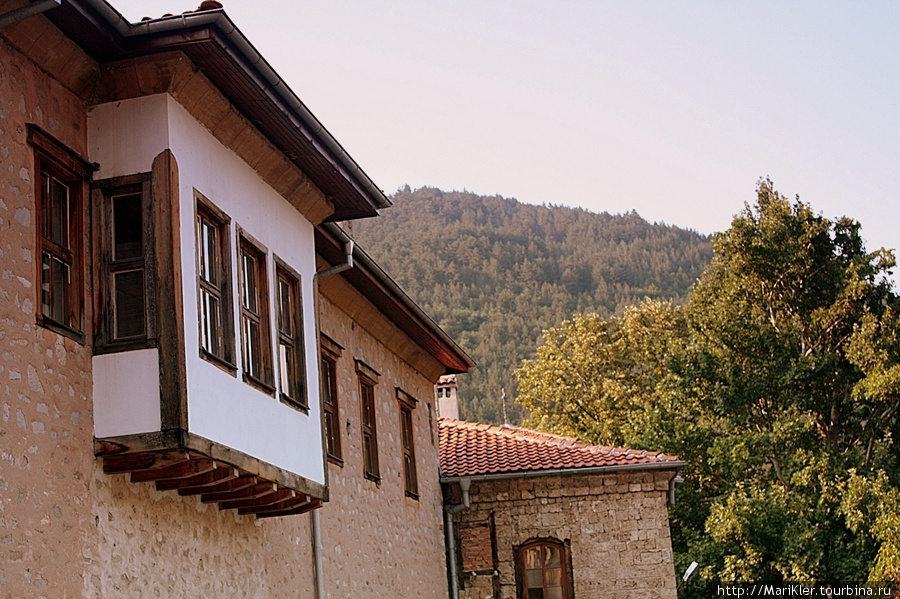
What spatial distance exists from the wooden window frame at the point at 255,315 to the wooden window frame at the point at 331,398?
3788 mm

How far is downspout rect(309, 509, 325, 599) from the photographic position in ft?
45.8

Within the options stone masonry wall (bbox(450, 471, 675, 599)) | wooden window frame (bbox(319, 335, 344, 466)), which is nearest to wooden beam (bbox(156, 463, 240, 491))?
wooden window frame (bbox(319, 335, 344, 466))

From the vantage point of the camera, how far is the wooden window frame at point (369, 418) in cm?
1683

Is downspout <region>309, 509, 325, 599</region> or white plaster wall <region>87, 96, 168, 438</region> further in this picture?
downspout <region>309, 509, 325, 599</region>

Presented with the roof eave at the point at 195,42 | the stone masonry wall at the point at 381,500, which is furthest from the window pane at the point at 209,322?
the stone masonry wall at the point at 381,500

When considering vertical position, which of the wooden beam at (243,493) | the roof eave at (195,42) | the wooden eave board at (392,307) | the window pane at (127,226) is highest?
the roof eave at (195,42)

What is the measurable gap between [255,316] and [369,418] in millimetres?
6196

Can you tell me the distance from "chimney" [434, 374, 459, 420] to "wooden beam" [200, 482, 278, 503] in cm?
1706

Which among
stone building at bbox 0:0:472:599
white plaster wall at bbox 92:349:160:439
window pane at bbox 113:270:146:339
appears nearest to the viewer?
stone building at bbox 0:0:472:599

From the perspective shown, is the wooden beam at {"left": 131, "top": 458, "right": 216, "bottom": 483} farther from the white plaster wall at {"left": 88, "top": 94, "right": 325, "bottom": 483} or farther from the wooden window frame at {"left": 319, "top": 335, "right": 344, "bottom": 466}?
the wooden window frame at {"left": 319, "top": 335, "right": 344, "bottom": 466}

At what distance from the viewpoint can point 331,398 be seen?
15688 mm

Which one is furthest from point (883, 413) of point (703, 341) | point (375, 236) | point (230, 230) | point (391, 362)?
point (375, 236)

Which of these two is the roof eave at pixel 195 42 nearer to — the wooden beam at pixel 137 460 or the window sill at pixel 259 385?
the window sill at pixel 259 385

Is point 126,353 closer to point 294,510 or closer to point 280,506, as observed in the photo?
point 280,506
